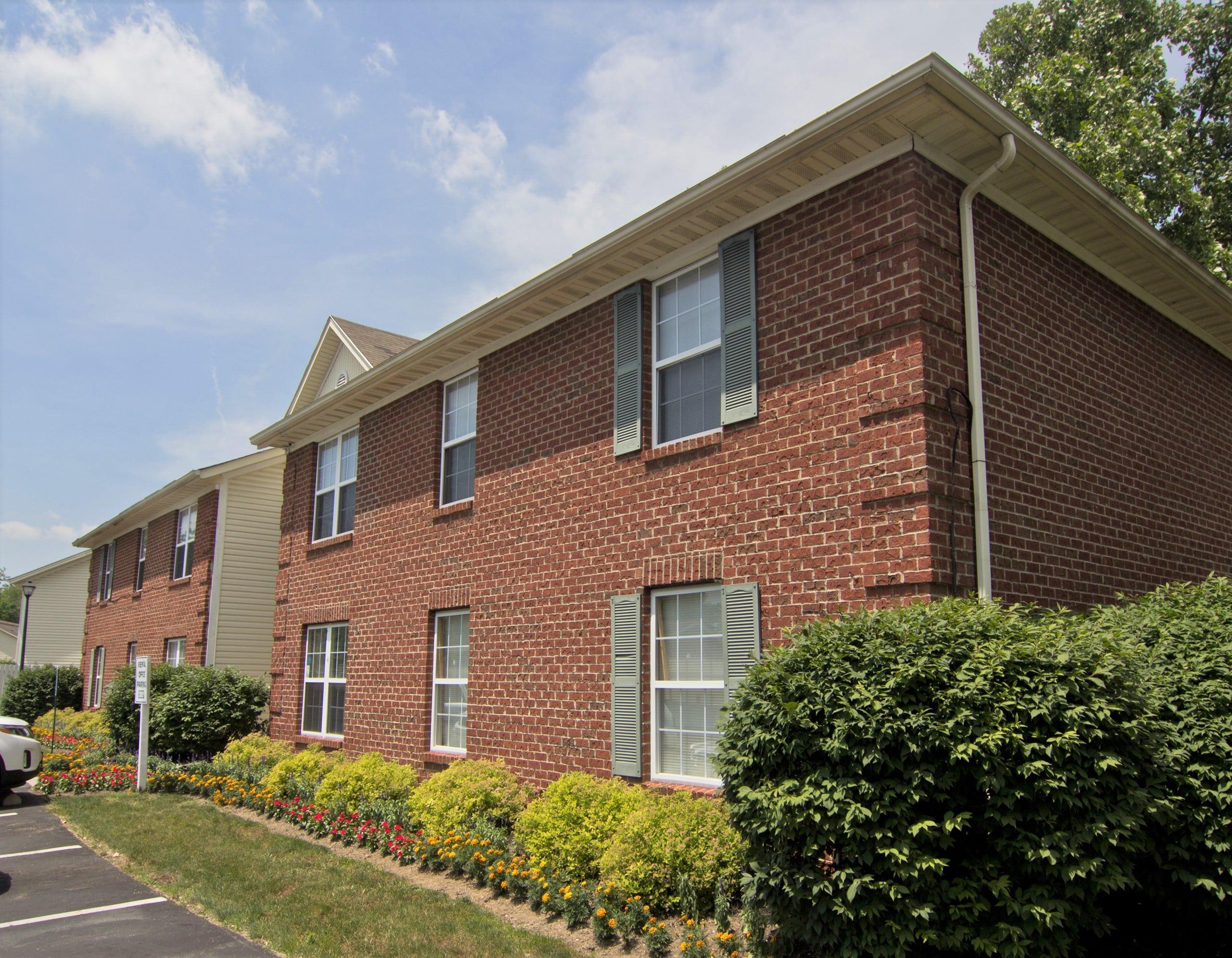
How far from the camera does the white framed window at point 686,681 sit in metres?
8.51

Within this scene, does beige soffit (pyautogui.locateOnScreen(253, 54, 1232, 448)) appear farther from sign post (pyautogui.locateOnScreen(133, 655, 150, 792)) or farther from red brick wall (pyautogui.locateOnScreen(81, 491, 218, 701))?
red brick wall (pyautogui.locateOnScreen(81, 491, 218, 701))

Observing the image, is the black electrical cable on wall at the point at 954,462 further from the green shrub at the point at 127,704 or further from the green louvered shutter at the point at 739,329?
the green shrub at the point at 127,704

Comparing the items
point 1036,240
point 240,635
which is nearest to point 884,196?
point 1036,240

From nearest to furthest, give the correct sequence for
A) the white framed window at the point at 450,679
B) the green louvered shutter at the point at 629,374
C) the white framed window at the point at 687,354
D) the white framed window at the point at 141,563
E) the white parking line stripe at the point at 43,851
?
the white framed window at the point at 687,354 → the green louvered shutter at the point at 629,374 → the white parking line stripe at the point at 43,851 → the white framed window at the point at 450,679 → the white framed window at the point at 141,563

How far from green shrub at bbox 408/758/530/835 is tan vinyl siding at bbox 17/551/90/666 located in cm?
3321

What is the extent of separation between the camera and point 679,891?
7.04m

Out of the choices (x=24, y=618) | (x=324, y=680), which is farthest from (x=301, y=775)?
(x=24, y=618)

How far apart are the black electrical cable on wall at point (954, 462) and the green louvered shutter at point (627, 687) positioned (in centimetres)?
319

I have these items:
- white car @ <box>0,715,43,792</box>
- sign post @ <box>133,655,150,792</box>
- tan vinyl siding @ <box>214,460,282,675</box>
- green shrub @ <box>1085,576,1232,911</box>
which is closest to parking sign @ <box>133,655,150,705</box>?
sign post @ <box>133,655,150,792</box>

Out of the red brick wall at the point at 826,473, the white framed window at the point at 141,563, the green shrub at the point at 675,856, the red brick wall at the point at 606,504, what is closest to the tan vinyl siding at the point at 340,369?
the red brick wall at the point at 606,504

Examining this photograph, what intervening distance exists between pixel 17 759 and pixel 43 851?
494 cm

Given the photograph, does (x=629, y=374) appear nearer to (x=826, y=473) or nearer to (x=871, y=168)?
(x=826, y=473)

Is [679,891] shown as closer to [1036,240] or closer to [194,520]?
[1036,240]

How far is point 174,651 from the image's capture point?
22.9 metres
